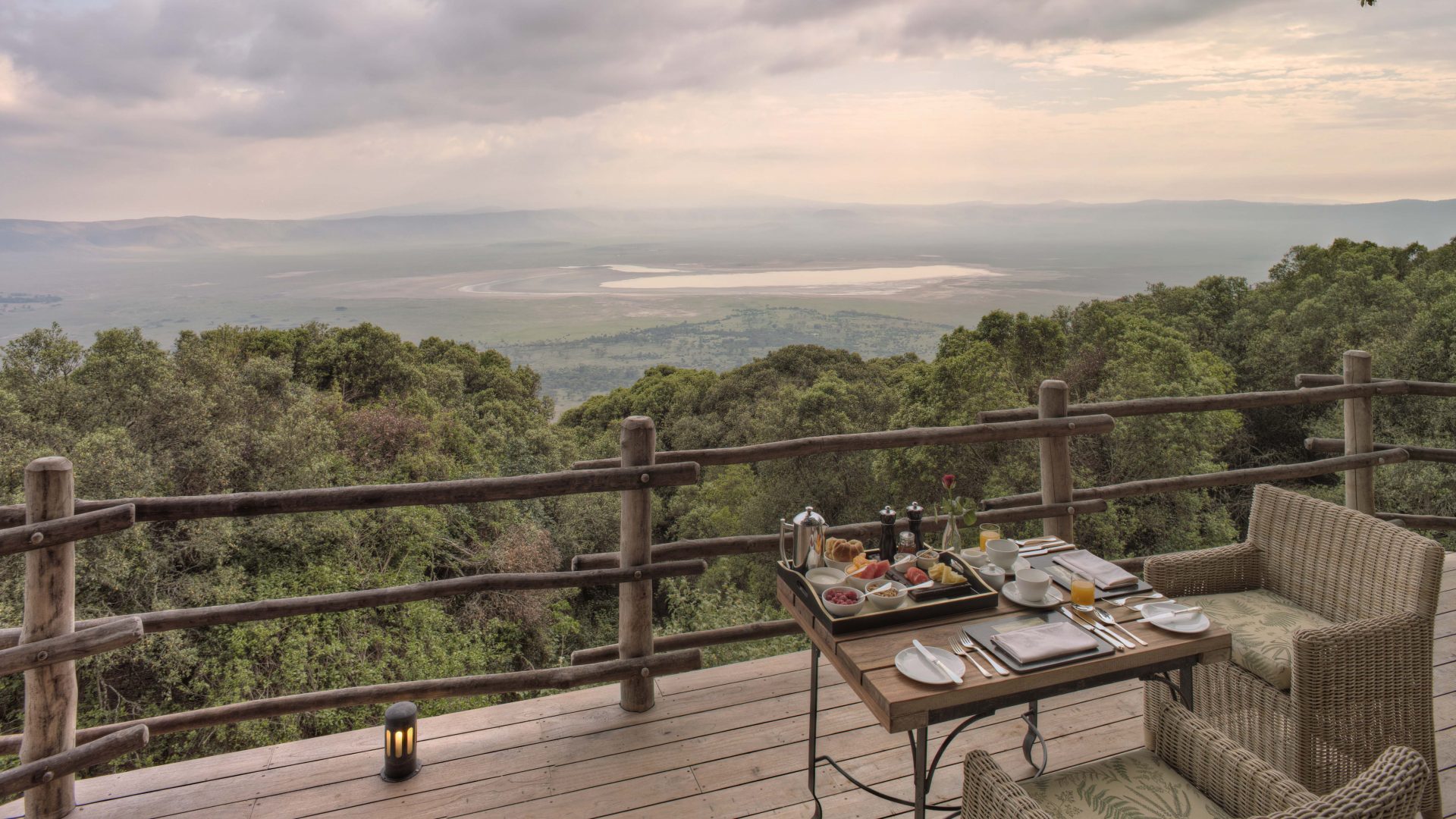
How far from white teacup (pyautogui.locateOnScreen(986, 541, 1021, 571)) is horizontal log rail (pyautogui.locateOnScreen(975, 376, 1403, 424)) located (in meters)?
0.91

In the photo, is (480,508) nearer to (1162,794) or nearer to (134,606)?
(134,606)

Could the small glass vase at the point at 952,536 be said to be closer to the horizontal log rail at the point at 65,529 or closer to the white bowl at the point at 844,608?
the white bowl at the point at 844,608

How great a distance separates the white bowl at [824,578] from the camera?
1.79 metres

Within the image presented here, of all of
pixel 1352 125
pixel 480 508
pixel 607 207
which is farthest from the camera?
pixel 607 207

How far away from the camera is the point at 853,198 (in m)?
48.4

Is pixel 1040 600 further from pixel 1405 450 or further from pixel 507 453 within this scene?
pixel 507 453

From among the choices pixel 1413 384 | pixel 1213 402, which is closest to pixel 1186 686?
pixel 1213 402

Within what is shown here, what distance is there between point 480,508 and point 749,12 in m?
14.5

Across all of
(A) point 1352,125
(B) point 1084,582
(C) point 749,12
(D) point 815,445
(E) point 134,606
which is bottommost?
(E) point 134,606

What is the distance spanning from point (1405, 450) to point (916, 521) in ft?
9.78

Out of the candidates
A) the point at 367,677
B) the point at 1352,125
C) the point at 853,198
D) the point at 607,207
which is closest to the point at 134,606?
the point at 367,677

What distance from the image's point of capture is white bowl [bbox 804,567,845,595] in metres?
1.79

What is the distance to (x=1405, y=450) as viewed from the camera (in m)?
3.41

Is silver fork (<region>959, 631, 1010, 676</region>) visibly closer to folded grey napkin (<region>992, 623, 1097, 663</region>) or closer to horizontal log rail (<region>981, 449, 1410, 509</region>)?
folded grey napkin (<region>992, 623, 1097, 663</region>)
